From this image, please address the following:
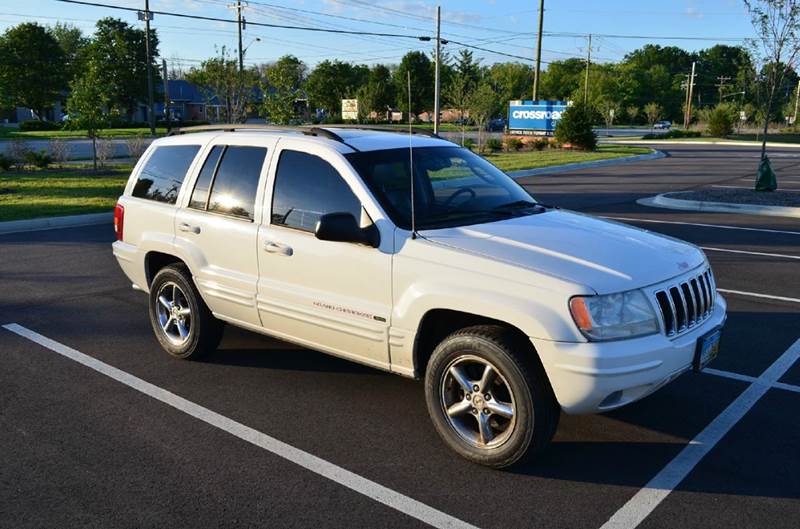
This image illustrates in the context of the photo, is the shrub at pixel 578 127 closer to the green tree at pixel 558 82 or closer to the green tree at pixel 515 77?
the green tree at pixel 515 77

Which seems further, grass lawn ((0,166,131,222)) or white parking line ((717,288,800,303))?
grass lawn ((0,166,131,222))

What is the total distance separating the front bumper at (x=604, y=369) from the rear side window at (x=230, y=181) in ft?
8.40

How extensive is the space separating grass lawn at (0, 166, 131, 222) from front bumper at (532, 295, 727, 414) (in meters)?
12.2

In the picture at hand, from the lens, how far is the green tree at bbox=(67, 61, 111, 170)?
22.4 meters

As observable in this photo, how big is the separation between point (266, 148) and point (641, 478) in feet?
11.1

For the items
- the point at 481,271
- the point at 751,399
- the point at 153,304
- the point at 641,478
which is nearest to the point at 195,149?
the point at 153,304

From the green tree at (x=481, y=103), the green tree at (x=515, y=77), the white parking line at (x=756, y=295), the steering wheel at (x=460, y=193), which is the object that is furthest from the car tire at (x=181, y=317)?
the green tree at (x=515, y=77)

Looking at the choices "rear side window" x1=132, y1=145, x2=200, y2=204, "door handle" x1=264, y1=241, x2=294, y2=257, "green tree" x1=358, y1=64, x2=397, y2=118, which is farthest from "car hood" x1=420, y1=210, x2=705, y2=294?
"green tree" x1=358, y1=64, x2=397, y2=118

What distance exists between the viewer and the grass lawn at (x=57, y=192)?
13.9m

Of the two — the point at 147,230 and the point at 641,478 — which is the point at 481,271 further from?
the point at 147,230

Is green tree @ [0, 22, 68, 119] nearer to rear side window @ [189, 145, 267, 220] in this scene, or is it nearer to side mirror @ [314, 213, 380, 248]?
rear side window @ [189, 145, 267, 220]

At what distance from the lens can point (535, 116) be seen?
38.8 metres

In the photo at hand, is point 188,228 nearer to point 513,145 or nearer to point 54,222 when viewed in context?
point 54,222

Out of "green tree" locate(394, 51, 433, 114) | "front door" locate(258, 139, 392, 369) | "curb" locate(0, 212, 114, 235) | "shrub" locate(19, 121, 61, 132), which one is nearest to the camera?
"front door" locate(258, 139, 392, 369)
